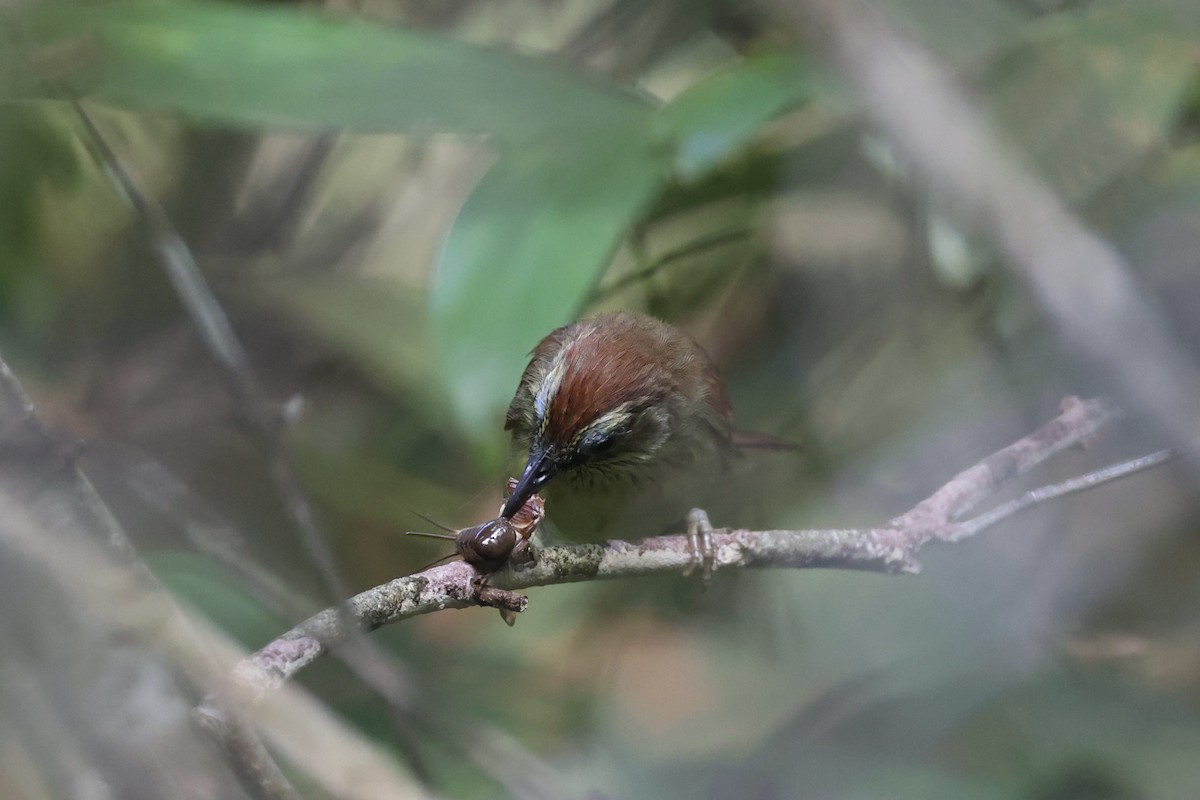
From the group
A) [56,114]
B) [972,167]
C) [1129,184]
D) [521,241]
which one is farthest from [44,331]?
[1129,184]

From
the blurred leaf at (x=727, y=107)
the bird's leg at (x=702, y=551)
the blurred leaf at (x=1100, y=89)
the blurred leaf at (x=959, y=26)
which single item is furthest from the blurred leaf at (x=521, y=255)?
the blurred leaf at (x=1100, y=89)

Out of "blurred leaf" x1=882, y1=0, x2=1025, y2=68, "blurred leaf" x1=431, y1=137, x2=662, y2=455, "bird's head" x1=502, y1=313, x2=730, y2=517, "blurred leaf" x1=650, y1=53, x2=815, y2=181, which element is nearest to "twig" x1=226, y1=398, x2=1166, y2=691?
"bird's head" x1=502, y1=313, x2=730, y2=517

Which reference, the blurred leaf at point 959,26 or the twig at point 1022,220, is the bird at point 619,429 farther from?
the blurred leaf at point 959,26

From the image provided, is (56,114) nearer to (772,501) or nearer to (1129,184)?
(772,501)

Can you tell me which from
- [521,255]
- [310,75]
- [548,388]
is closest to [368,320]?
[310,75]

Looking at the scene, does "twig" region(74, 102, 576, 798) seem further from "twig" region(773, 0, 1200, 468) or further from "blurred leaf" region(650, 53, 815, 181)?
"blurred leaf" region(650, 53, 815, 181)

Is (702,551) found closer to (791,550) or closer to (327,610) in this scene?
(791,550)
